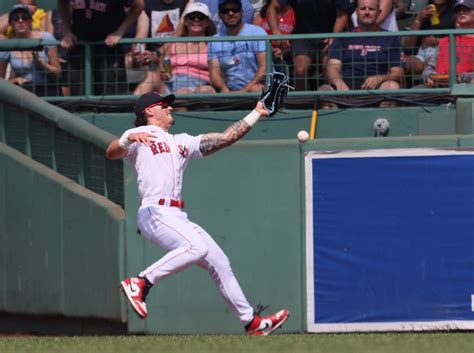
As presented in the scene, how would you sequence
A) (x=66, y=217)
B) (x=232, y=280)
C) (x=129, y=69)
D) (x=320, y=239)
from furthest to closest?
(x=129, y=69) → (x=66, y=217) → (x=320, y=239) → (x=232, y=280)

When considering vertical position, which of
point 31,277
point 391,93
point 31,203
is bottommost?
point 31,277

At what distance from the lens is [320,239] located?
9992 mm

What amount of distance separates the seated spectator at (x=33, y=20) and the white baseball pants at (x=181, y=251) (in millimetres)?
4814

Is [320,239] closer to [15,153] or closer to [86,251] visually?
[86,251]

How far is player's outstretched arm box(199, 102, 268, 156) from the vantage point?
840 cm

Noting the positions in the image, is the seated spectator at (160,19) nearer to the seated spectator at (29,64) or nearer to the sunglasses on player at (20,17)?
the seated spectator at (29,64)

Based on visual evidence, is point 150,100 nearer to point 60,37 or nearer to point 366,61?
point 366,61

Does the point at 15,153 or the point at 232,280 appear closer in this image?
the point at 232,280

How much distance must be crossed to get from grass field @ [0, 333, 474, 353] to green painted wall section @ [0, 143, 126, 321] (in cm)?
196

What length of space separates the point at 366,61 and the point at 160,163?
123 inches

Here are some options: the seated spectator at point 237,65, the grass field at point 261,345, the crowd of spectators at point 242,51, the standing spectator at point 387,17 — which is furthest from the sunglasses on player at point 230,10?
the grass field at point 261,345

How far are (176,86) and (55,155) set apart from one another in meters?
1.31

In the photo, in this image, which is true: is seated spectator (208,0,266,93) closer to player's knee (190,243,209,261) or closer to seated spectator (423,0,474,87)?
seated spectator (423,0,474,87)

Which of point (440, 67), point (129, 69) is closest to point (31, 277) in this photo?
point (129, 69)
